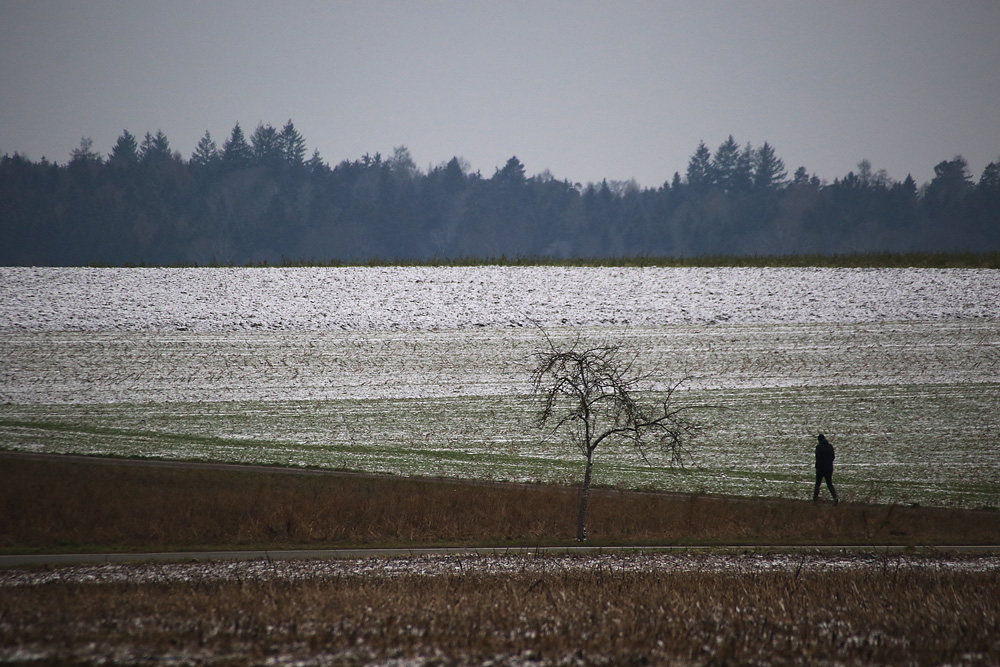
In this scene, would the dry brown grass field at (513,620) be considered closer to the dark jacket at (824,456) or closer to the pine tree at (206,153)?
the dark jacket at (824,456)

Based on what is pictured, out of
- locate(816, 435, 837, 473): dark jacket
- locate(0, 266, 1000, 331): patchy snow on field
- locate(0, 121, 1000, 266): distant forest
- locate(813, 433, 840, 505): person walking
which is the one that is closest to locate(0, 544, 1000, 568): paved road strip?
locate(813, 433, 840, 505): person walking

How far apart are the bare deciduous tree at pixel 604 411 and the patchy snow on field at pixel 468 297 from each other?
9.18 meters

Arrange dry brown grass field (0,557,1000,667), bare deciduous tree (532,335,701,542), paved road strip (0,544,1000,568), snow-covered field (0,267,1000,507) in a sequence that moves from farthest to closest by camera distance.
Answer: snow-covered field (0,267,1000,507)
bare deciduous tree (532,335,701,542)
paved road strip (0,544,1000,568)
dry brown grass field (0,557,1000,667)

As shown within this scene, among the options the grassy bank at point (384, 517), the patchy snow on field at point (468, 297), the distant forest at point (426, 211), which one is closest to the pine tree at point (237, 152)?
the distant forest at point (426, 211)

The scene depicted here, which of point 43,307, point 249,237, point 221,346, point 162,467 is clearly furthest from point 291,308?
point 249,237

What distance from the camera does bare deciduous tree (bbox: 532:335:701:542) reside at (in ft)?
67.2

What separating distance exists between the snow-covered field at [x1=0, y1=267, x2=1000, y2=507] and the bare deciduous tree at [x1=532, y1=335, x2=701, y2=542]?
1.36 meters

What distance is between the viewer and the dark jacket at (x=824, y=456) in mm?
22109

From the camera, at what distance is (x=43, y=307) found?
46781 mm

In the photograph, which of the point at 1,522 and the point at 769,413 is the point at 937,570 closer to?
the point at 769,413

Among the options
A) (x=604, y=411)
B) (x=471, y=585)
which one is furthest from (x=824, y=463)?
(x=471, y=585)

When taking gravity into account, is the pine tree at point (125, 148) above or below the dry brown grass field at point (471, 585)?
above

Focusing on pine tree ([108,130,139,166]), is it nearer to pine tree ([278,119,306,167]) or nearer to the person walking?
pine tree ([278,119,306,167])

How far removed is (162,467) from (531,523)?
12473mm
